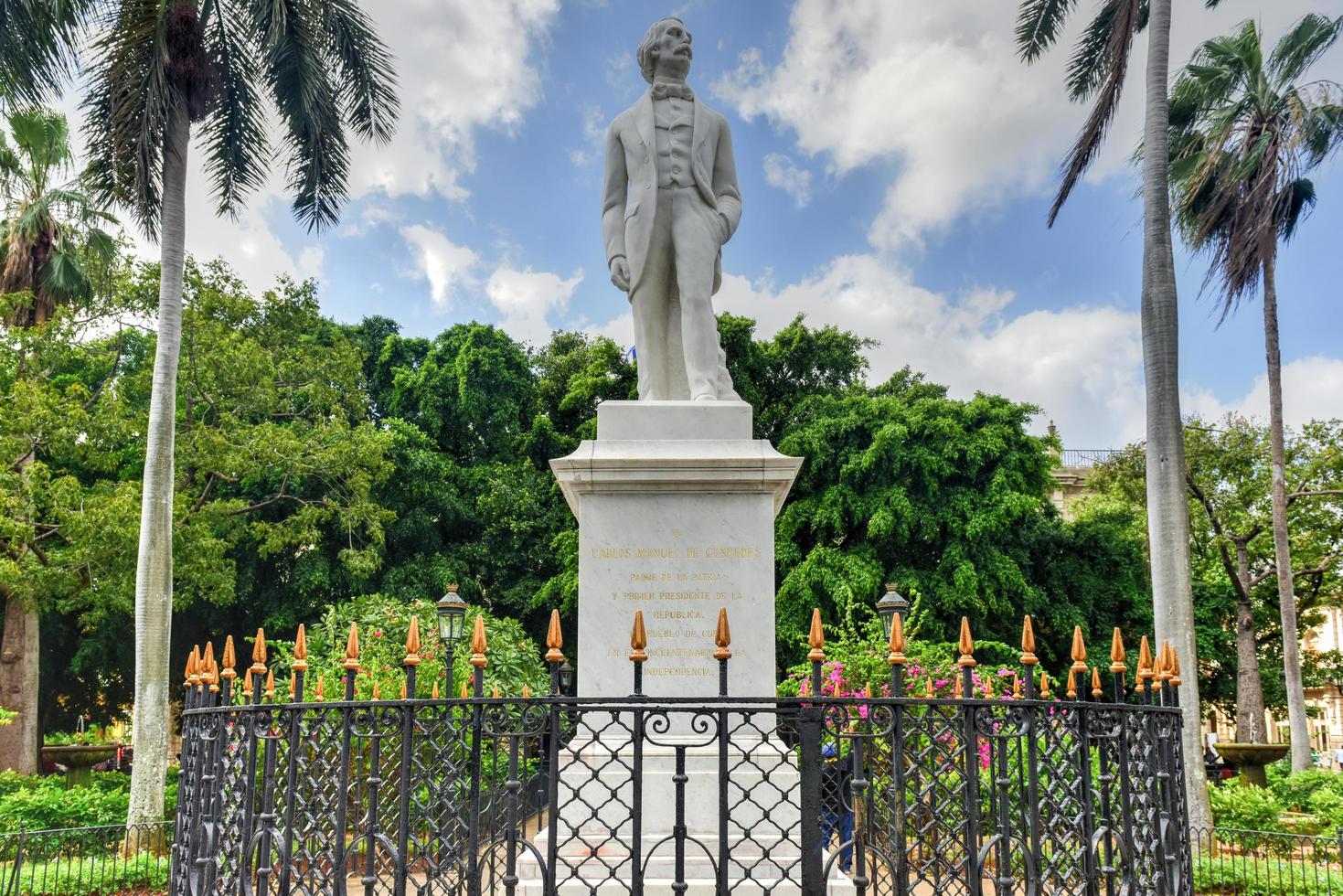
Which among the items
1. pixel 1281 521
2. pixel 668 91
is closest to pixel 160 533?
pixel 668 91

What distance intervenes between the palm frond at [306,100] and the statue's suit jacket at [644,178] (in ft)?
33.8

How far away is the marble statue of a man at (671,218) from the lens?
711 cm

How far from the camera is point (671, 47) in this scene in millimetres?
7316

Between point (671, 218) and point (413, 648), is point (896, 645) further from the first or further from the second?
point (671, 218)

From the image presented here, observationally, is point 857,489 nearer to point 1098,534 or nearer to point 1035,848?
point 1098,534

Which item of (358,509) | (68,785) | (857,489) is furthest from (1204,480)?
(68,785)

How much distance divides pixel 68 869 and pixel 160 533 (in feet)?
17.2

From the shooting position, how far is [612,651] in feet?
20.4

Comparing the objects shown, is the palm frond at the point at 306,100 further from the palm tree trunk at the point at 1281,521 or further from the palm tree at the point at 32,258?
the palm tree trunk at the point at 1281,521

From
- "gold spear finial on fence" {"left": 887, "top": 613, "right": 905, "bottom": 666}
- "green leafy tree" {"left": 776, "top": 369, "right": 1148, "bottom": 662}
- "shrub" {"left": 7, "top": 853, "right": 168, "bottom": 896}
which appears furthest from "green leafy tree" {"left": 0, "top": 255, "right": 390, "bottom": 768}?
"gold spear finial on fence" {"left": 887, "top": 613, "right": 905, "bottom": 666}

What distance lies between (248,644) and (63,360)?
29.1 feet

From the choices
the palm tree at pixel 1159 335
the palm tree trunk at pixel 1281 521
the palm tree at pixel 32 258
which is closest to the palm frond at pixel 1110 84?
the palm tree at pixel 1159 335

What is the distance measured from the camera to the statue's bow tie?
7309 millimetres

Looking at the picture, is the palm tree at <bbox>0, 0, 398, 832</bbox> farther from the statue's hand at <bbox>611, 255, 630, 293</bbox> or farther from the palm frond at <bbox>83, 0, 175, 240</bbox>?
the statue's hand at <bbox>611, 255, 630, 293</bbox>
